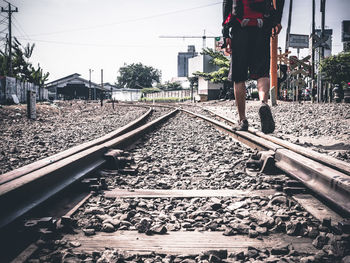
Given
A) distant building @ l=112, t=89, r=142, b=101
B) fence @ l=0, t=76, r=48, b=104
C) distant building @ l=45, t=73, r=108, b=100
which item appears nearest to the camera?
fence @ l=0, t=76, r=48, b=104

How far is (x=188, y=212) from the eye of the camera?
1527 mm

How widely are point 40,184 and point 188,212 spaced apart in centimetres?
79

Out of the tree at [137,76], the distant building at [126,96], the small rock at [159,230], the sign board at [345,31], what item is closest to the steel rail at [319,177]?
the small rock at [159,230]

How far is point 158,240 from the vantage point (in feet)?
4.02

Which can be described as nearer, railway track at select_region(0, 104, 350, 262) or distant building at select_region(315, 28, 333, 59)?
railway track at select_region(0, 104, 350, 262)

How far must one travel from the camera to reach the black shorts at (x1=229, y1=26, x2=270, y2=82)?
3.43 m

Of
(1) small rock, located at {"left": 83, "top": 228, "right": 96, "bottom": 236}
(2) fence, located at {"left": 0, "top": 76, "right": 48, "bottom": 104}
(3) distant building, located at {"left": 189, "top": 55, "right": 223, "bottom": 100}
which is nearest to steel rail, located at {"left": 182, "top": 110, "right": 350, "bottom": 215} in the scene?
(1) small rock, located at {"left": 83, "top": 228, "right": 96, "bottom": 236}

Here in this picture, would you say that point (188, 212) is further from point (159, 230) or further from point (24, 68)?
point (24, 68)

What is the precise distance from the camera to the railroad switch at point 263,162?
219 centimetres

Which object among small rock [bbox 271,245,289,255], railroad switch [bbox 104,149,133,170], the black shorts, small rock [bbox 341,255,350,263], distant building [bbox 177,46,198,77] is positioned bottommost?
small rock [bbox 271,245,289,255]

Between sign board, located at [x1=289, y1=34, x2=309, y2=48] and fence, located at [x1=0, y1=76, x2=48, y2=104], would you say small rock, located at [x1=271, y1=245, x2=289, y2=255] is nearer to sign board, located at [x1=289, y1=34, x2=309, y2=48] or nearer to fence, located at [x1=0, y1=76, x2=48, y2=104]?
fence, located at [x1=0, y1=76, x2=48, y2=104]

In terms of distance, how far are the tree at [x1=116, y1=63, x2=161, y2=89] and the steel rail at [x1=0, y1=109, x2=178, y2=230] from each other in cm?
8428

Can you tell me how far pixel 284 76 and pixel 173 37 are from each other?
38.8m

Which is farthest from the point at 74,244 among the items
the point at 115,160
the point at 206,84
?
the point at 206,84
